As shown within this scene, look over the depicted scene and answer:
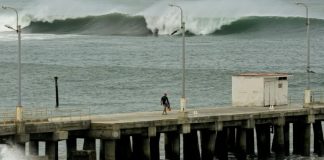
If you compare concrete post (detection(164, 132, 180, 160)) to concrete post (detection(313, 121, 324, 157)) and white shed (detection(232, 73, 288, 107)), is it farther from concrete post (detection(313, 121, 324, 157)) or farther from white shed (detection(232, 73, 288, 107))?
concrete post (detection(313, 121, 324, 157))

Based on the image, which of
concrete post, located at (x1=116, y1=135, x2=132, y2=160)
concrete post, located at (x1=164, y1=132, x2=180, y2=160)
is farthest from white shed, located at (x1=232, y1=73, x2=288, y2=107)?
concrete post, located at (x1=116, y1=135, x2=132, y2=160)

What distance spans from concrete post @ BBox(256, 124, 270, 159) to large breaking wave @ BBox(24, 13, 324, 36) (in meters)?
92.5

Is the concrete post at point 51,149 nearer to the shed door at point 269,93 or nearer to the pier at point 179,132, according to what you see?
the pier at point 179,132

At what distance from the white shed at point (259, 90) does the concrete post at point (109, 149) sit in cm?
1134

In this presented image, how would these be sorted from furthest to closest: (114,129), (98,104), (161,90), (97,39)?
(97,39) < (161,90) < (98,104) < (114,129)

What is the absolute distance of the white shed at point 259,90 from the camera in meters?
53.2

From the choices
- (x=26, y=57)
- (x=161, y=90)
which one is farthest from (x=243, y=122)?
(x=26, y=57)

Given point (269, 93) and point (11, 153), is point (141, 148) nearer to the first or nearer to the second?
point (11, 153)

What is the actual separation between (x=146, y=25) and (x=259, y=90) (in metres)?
115

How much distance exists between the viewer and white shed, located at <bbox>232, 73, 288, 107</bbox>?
175 ft

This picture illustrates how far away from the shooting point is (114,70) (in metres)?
102

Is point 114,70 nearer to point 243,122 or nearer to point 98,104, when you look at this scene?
point 98,104

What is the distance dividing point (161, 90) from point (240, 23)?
69.2 metres

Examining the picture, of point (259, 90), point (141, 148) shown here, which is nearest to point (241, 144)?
point (259, 90)
